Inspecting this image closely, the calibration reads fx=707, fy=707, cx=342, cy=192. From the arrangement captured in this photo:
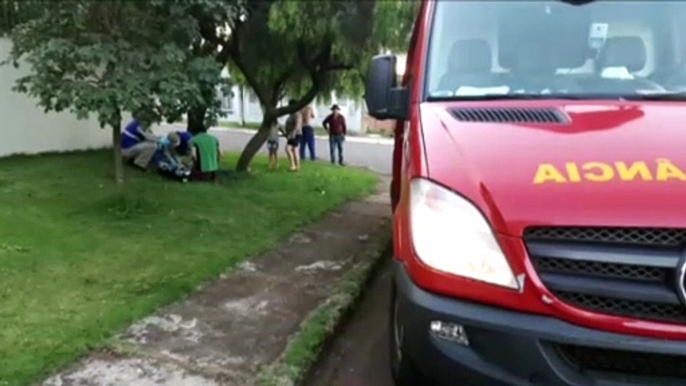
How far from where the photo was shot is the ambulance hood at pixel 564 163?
2.39 m

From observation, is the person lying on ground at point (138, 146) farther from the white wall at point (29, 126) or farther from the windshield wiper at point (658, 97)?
the windshield wiper at point (658, 97)

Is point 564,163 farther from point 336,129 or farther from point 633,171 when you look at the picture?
point 336,129

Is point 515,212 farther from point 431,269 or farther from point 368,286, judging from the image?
point 368,286

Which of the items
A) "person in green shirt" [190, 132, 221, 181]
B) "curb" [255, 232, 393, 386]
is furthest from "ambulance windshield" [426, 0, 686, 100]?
"person in green shirt" [190, 132, 221, 181]

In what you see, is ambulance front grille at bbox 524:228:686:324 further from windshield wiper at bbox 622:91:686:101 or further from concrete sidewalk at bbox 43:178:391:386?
concrete sidewalk at bbox 43:178:391:386

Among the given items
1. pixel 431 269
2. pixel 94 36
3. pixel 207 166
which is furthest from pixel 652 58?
pixel 207 166

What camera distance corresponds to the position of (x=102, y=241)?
21.2 feet

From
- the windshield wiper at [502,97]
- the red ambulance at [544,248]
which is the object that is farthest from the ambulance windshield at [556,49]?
the red ambulance at [544,248]

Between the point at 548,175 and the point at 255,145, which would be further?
the point at 255,145

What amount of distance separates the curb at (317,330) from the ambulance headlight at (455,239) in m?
1.41

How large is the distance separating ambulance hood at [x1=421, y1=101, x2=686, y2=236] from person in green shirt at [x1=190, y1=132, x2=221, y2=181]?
8287 millimetres

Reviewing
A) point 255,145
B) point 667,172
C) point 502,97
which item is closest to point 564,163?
point 667,172

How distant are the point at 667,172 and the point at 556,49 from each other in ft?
4.93

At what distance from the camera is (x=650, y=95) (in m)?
3.42
